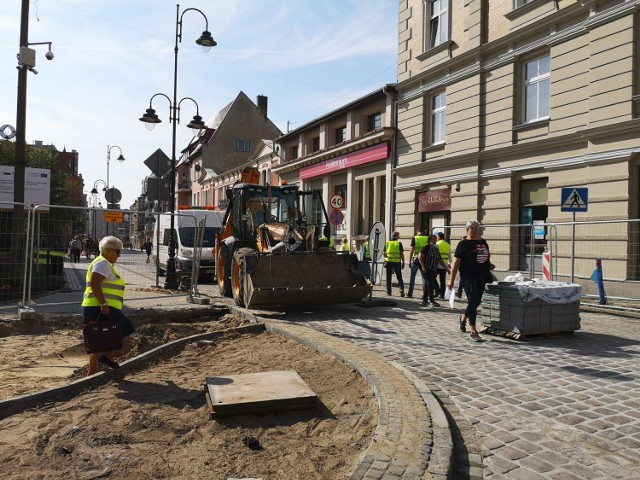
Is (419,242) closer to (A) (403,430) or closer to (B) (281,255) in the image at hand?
(B) (281,255)

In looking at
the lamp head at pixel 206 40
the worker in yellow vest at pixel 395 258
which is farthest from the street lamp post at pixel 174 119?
the worker in yellow vest at pixel 395 258

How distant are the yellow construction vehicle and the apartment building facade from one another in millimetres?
8148

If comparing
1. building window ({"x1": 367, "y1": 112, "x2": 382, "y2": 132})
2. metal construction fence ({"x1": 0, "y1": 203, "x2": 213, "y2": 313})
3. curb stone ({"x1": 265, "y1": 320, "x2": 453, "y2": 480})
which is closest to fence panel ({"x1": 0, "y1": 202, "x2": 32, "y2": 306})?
metal construction fence ({"x1": 0, "y1": 203, "x2": 213, "y2": 313})

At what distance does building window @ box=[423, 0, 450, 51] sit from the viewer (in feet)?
65.1

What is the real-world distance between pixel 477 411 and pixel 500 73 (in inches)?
587

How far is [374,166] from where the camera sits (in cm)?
2408

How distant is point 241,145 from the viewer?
55750 millimetres

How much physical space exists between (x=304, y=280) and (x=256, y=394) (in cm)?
585

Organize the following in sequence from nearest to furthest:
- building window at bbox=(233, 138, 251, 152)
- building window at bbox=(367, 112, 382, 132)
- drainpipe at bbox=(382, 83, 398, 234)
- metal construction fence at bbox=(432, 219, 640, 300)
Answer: metal construction fence at bbox=(432, 219, 640, 300) < drainpipe at bbox=(382, 83, 398, 234) < building window at bbox=(367, 112, 382, 132) < building window at bbox=(233, 138, 251, 152)

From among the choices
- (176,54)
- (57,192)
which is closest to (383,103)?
(176,54)

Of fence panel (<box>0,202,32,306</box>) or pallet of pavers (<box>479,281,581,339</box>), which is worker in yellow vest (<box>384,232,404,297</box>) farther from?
fence panel (<box>0,202,32,306</box>)

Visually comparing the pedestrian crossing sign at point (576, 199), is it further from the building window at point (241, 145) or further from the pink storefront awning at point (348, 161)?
the building window at point (241, 145)

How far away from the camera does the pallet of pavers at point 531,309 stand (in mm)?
7836

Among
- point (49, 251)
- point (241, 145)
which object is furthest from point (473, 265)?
point (241, 145)
